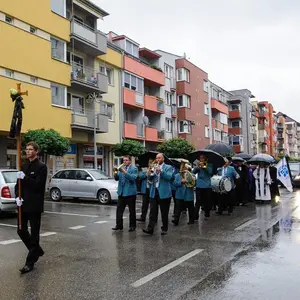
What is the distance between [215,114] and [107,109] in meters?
28.4

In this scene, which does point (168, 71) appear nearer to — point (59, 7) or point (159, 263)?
point (59, 7)

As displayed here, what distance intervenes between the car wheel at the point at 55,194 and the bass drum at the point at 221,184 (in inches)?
322

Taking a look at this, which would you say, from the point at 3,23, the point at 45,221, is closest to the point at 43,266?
the point at 45,221

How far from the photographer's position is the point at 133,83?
3325 cm

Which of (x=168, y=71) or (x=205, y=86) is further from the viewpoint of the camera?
(x=205, y=86)

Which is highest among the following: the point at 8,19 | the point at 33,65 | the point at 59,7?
the point at 59,7

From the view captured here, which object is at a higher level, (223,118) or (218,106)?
(218,106)

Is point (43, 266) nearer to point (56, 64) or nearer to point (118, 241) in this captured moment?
point (118, 241)

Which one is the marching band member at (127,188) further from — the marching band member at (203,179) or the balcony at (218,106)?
the balcony at (218,106)

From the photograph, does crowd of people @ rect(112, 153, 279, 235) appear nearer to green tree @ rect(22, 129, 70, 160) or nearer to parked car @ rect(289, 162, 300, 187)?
green tree @ rect(22, 129, 70, 160)

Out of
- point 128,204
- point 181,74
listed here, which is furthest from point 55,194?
point 181,74

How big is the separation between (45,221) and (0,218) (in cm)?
173

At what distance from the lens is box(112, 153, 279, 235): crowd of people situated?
9.32 metres

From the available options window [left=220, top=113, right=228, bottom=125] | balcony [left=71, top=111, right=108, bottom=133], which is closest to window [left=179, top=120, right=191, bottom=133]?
window [left=220, top=113, right=228, bottom=125]
